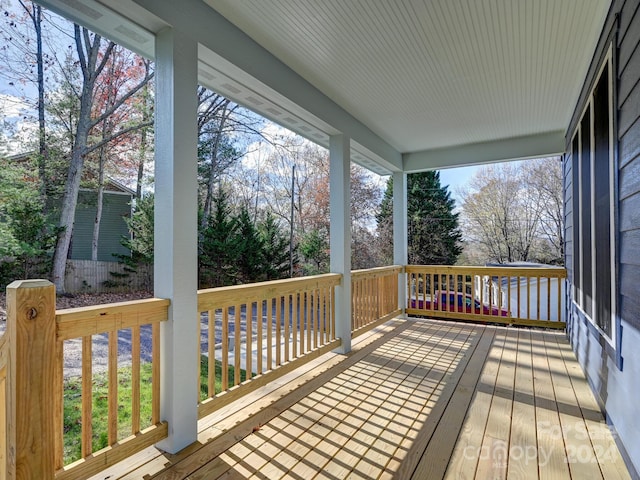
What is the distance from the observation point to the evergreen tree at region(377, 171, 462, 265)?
38.3 ft

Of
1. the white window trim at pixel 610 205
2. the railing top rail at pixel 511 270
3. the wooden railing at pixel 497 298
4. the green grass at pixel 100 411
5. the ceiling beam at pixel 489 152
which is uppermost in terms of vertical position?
the ceiling beam at pixel 489 152

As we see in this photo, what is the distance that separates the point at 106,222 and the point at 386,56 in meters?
7.59

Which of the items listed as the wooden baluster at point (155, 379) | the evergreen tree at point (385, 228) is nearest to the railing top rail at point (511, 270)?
the wooden baluster at point (155, 379)

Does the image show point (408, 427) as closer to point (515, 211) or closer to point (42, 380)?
point (42, 380)

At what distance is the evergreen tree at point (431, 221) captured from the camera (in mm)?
11664

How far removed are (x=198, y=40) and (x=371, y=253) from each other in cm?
1073

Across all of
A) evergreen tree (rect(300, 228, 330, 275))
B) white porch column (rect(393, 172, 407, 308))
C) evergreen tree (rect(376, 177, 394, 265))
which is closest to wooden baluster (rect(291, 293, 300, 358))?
white porch column (rect(393, 172, 407, 308))

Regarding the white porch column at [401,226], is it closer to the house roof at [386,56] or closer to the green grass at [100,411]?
the house roof at [386,56]

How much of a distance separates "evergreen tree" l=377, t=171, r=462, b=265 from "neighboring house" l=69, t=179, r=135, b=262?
822 centimetres

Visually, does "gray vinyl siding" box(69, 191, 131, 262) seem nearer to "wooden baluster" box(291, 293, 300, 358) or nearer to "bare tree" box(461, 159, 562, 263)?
"wooden baluster" box(291, 293, 300, 358)

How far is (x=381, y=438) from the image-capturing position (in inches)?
84.0

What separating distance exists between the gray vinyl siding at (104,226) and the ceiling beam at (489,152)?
6653mm

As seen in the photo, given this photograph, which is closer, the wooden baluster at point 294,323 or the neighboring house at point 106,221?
the wooden baluster at point 294,323

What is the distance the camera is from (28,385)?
1.23 meters
